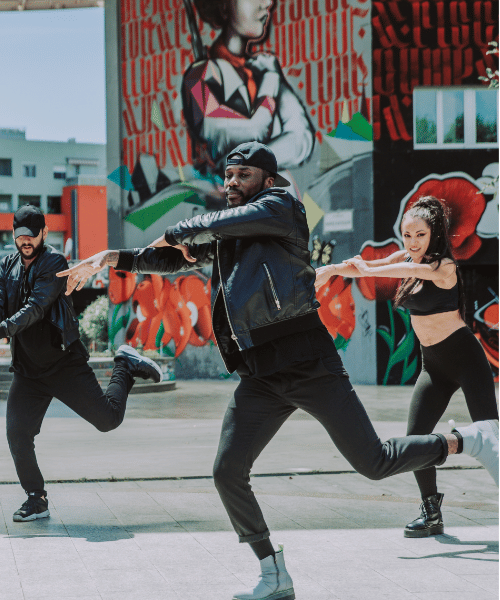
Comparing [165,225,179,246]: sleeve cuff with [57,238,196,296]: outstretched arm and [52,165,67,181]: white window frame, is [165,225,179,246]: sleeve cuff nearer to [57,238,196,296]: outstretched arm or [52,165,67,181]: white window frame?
[57,238,196,296]: outstretched arm

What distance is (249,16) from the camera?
1902 cm

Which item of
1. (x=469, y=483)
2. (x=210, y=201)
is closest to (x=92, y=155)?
(x=210, y=201)

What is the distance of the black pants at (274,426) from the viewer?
3.89m

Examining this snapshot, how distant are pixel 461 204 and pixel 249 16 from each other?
19.8ft

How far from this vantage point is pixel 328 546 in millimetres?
5137

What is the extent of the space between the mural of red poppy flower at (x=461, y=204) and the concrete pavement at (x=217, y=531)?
9393 millimetres

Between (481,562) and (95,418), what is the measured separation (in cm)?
255

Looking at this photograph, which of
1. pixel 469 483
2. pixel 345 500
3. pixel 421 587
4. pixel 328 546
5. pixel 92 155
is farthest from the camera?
pixel 92 155

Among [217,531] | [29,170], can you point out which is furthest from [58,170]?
[217,531]

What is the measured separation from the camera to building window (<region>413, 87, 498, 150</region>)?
18125 mm

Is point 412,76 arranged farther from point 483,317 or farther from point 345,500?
point 345,500

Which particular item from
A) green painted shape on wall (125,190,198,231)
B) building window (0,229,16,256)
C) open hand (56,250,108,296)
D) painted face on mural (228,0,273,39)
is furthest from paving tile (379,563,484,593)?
building window (0,229,16,256)

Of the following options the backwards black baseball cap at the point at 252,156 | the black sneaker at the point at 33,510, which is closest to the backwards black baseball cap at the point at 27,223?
the black sneaker at the point at 33,510

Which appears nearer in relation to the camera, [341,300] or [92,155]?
[341,300]
